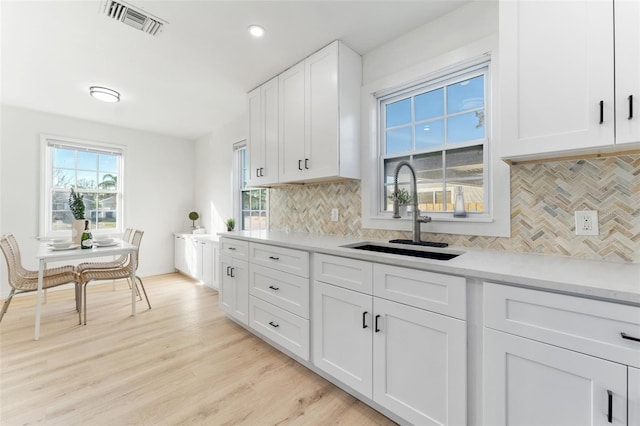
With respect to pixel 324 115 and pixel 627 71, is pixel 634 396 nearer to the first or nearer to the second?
pixel 627 71

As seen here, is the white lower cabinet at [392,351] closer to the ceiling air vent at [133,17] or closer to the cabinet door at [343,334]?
the cabinet door at [343,334]

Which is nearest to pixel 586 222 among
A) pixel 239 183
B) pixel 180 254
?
pixel 239 183

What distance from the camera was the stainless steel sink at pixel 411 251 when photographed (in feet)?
5.31

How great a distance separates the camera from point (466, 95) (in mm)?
1860

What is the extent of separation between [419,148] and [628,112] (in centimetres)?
113

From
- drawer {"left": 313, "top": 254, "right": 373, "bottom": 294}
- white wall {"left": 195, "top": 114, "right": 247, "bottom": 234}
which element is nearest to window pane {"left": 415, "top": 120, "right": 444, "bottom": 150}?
drawer {"left": 313, "top": 254, "right": 373, "bottom": 294}

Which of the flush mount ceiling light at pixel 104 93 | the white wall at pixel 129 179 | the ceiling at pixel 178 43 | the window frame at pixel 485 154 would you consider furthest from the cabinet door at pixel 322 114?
the white wall at pixel 129 179

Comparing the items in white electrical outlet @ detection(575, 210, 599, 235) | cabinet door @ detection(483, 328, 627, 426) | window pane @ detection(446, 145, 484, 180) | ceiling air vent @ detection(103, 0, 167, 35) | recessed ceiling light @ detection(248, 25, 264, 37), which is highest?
recessed ceiling light @ detection(248, 25, 264, 37)

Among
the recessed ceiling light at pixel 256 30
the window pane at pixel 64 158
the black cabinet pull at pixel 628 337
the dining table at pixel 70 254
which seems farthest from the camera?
the window pane at pixel 64 158

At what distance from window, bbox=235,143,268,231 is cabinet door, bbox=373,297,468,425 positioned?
8.90ft

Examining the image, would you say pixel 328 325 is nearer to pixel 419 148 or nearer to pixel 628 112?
pixel 419 148

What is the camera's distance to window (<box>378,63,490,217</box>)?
1798mm

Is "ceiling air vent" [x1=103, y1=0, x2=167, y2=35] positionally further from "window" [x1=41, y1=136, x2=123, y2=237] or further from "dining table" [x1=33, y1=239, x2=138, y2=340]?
"window" [x1=41, y1=136, x2=123, y2=237]

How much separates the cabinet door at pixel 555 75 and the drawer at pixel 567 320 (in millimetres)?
682
